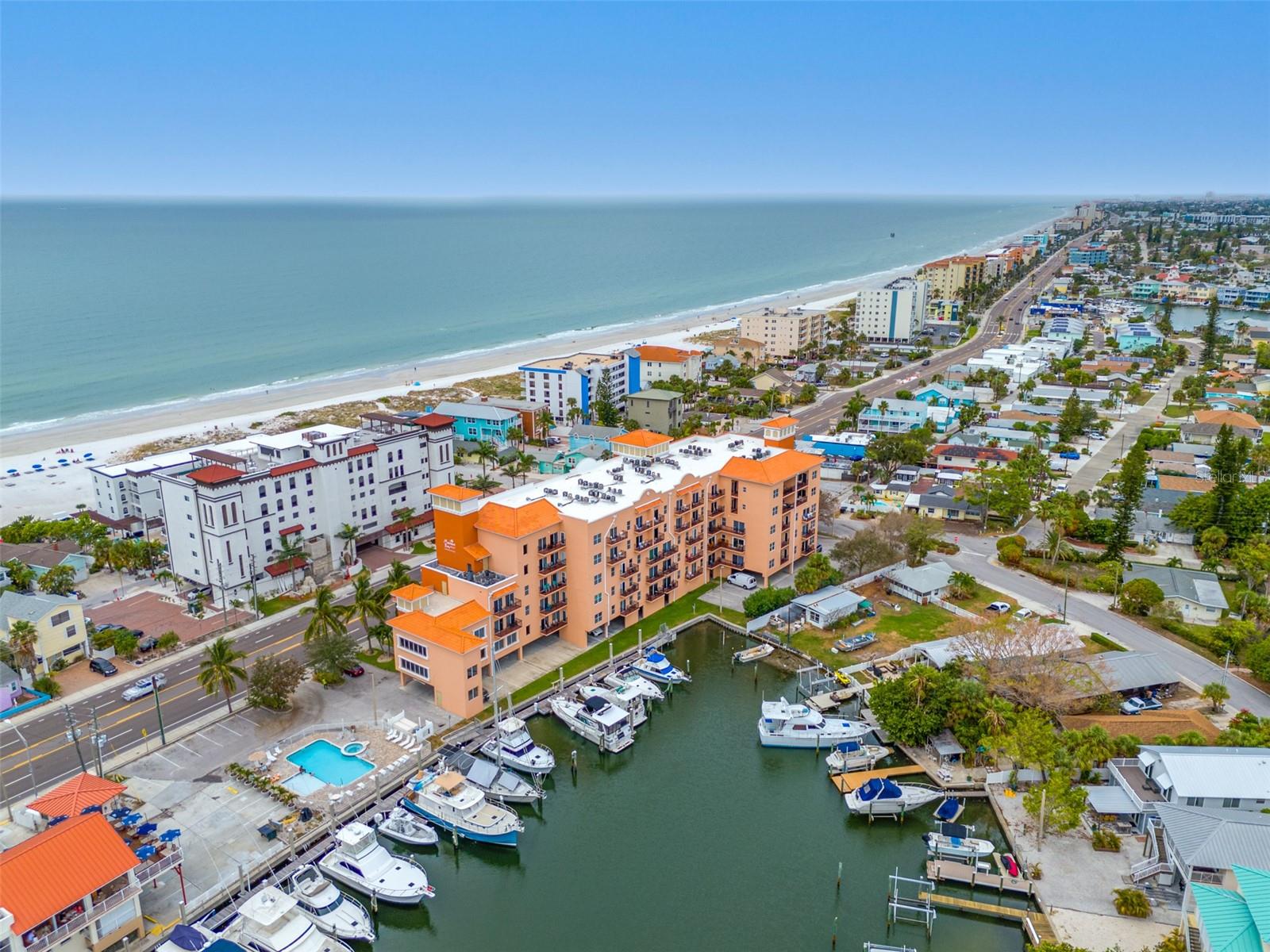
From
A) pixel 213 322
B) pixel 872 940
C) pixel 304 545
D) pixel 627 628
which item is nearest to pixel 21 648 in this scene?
pixel 304 545

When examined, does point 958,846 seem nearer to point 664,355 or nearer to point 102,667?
point 102,667

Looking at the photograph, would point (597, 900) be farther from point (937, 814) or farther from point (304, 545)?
point (304, 545)

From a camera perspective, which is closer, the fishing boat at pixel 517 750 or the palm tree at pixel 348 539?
the fishing boat at pixel 517 750

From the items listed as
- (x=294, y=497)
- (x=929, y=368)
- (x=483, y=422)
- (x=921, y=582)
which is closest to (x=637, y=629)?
(x=921, y=582)

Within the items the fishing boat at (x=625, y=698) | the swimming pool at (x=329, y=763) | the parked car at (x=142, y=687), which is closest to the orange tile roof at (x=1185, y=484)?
the fishing boat at (x=625, y=698)

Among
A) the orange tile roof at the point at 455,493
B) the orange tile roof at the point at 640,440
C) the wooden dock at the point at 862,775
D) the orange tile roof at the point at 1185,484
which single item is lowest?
the wooden dock at the point at 862,775

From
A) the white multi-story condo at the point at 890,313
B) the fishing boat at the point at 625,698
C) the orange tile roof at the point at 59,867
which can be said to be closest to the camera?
the orange tile roof at the point at 59,867

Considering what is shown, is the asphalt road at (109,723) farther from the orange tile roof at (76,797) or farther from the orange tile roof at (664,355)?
the orange tile roof at (664,355)
